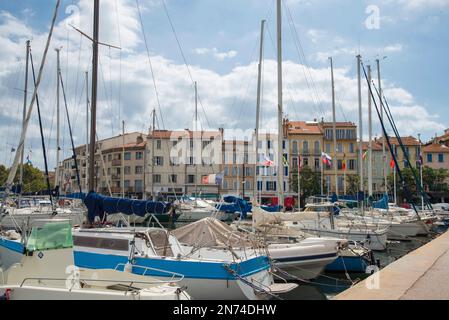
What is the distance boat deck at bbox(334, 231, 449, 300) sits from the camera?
820cm

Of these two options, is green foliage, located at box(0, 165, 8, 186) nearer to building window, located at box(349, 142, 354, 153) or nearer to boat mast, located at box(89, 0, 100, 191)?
building window, located at box(349, 142, 354, 153)

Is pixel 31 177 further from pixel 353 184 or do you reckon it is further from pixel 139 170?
pixel 353 184

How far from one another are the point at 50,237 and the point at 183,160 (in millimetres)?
62129

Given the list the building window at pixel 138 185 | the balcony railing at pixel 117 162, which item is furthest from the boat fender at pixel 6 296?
the balcony railing at pixel 117 162

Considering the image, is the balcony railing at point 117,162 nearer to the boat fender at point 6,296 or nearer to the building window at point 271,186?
the building window at point 271,186

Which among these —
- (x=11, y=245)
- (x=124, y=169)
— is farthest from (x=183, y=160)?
(x=11, y=245)

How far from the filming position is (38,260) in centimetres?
923

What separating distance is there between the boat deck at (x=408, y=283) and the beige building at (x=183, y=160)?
189 feet

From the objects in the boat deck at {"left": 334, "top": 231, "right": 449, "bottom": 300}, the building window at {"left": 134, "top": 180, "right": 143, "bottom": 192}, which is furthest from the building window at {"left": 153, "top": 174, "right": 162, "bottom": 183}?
the boat deck at {"left": 334, "top": 231, "right": 449, "bottom": 300}

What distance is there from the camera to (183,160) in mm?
71500

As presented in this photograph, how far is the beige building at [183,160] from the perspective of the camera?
69.8 meters

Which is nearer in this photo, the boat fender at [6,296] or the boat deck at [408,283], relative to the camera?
the boat fender at [6,296]

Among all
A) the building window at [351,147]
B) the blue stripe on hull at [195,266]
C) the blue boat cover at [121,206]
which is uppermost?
the building window at [351,147]
